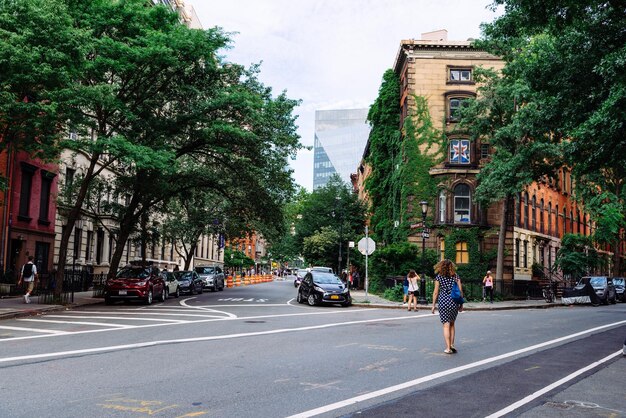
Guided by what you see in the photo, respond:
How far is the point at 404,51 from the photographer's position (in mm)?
41375

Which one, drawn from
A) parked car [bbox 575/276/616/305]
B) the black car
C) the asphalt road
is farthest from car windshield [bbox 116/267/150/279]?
parked car [bbox 575/276/616/305]

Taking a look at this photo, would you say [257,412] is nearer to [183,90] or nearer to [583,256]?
[183,90]

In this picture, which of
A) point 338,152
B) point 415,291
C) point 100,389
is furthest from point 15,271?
point 338,152

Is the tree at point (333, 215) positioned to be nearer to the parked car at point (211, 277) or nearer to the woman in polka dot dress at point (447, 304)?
the parked car at point (211, 277)

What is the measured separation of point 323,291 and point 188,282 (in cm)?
1232

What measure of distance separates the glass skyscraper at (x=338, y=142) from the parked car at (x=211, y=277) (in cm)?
12868

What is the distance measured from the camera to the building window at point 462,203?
39469 millimetres

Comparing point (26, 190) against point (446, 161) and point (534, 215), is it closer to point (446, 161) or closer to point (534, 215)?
point (446, 161)

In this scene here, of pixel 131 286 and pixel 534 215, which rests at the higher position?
pixel 534 215

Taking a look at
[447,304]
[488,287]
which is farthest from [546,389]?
[488,287]

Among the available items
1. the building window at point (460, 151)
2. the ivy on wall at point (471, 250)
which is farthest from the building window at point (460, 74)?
the ivy on wall at point (471, 250)

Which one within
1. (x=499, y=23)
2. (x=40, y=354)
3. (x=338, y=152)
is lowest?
(x=40, y=354)

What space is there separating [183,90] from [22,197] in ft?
35.5

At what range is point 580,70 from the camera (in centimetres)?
1695
